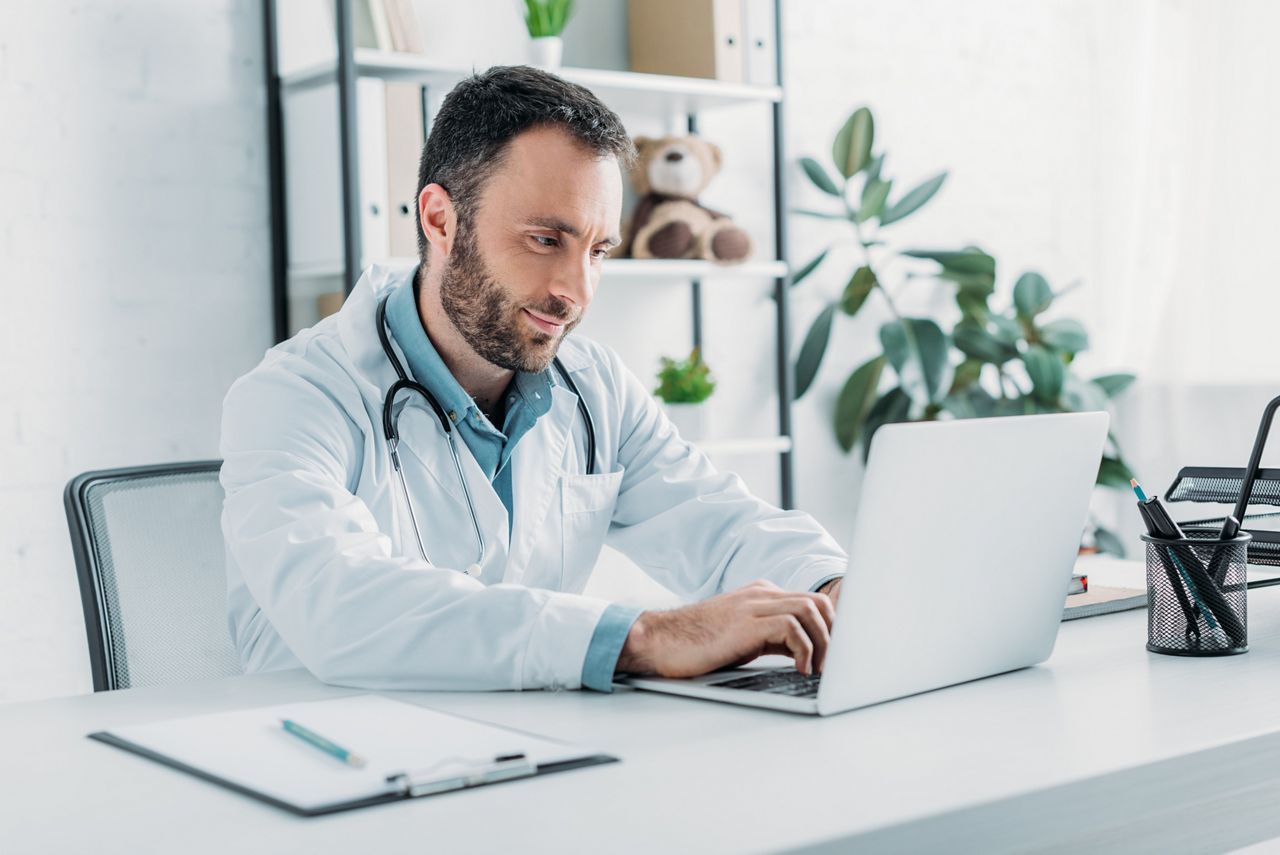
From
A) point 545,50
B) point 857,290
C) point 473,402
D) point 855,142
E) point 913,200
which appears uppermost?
point 545,50

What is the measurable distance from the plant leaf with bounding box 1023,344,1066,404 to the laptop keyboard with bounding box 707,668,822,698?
2.31m

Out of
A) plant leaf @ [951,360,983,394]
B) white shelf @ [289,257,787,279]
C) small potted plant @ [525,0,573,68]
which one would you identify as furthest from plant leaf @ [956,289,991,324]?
small potted plant @ [525,0,573,68]

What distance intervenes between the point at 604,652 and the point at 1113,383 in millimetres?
2681

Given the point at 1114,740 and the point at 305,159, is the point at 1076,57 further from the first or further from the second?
the point at 1114,740

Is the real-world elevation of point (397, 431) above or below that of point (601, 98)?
below

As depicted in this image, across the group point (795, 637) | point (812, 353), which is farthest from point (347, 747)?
point (812, 353)

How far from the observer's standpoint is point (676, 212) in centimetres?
284

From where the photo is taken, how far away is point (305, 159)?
2471mm

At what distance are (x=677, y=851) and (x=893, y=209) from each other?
2.76 meters

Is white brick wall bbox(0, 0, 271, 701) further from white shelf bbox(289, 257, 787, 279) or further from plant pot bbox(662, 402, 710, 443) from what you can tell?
plant pot bbox(662, 402, 710, 443)

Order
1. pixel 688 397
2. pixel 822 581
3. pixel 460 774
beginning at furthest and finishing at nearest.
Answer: pixel 688 397, pixel 822 581, pixel 460 774

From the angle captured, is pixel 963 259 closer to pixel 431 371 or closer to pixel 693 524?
pixel 693 524

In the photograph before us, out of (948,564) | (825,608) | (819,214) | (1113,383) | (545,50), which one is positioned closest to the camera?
(948,564)

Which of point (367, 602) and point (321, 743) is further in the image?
point (367, 602)
